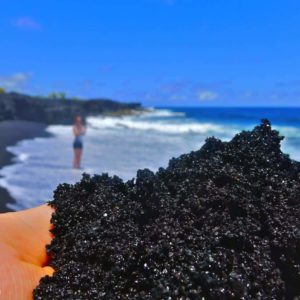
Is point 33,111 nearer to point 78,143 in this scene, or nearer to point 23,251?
point 78,143

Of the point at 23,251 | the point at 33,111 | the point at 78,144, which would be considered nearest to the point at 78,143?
the point at 78,144

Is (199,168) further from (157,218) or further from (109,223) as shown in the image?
(109,223)

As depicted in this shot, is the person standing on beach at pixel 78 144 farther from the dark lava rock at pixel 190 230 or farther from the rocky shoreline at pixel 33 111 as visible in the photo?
the rocky shoreline at pixel 33 111

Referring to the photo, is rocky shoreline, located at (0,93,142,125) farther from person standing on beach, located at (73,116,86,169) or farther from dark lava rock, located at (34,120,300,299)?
dark lava rock, located at (34,120,300,299)

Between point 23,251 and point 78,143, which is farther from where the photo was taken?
point 78,143

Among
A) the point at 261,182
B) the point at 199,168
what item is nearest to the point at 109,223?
the point at 199,168

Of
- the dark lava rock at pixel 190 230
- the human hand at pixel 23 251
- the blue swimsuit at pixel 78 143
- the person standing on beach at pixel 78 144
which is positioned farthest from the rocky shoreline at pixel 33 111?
the dark lava rock at pixel 190 230
